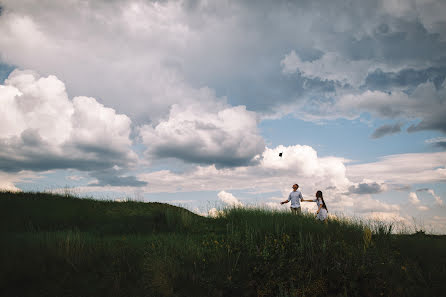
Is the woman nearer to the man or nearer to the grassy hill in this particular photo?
the man

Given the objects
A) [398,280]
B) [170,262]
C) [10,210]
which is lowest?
[398,280]

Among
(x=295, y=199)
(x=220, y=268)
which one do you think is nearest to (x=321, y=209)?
(x=295, y=199)

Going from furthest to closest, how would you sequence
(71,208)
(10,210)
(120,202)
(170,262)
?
(120,202) → (71,208) → (10,210) → (170,262)

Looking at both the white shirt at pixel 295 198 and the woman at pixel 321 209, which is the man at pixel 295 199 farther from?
the woman at pixel 321 209

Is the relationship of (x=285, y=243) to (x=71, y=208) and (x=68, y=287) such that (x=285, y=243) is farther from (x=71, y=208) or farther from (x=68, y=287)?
(x=71, y=208)

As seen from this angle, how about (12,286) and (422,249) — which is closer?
(12,286)

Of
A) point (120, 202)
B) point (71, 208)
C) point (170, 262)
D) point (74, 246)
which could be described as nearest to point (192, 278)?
point (170, 262)

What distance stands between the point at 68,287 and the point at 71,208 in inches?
415

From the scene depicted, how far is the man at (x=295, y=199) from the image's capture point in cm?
1588

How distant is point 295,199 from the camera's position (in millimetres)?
16016

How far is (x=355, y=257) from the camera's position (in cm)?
751

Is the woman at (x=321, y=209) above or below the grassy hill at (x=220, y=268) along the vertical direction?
above

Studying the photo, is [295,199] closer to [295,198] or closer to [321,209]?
[295,198]

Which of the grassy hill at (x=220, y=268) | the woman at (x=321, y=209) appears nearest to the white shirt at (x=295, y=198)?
the woman at (x=321, y=209)
